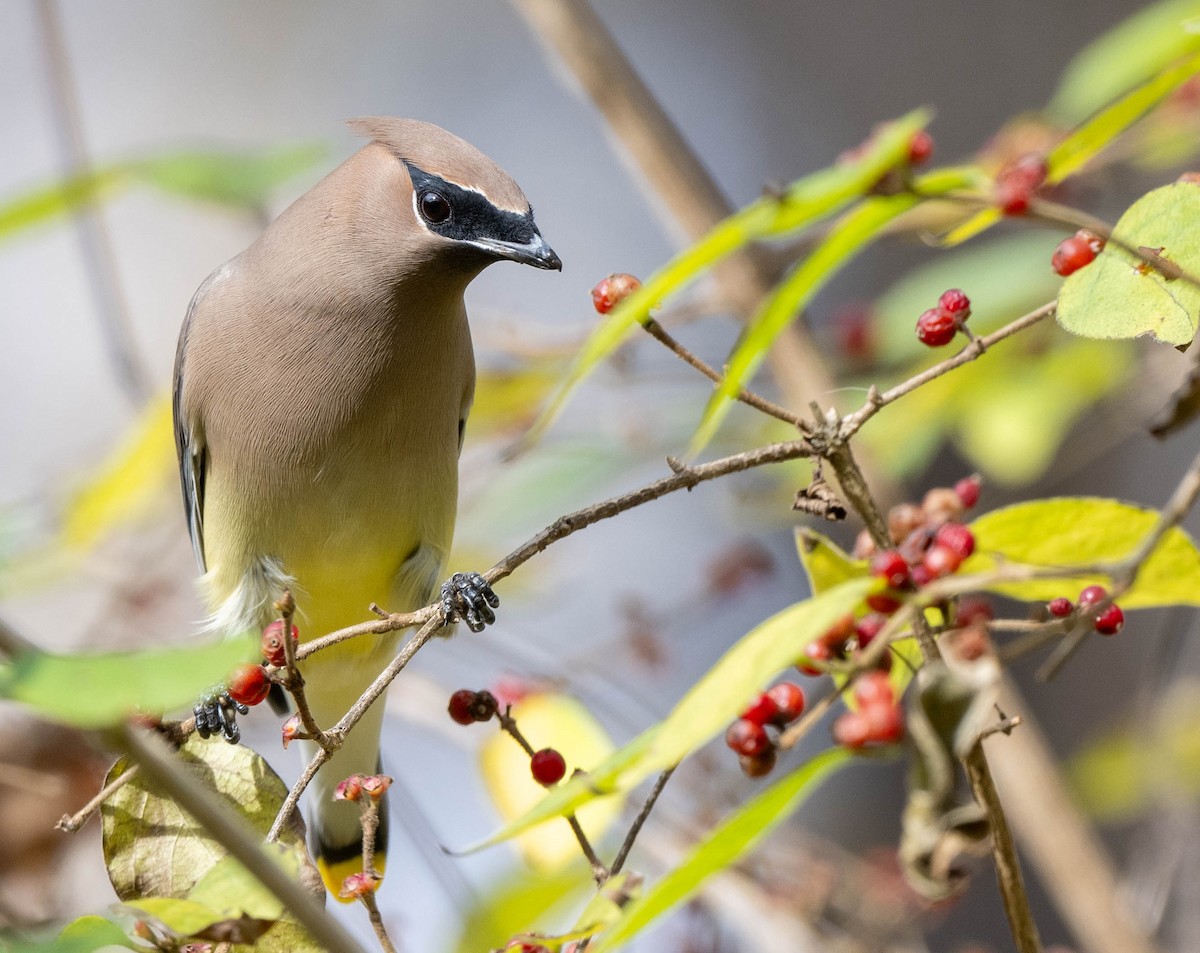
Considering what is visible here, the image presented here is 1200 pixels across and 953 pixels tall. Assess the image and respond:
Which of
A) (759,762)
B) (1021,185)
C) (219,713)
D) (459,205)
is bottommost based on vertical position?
(759,762)

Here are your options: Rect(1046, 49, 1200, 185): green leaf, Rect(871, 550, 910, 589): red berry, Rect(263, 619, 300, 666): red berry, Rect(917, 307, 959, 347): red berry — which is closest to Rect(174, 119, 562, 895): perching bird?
Rect(263, 619, 300, 666): red berry

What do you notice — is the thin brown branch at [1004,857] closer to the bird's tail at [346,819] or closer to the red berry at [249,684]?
the red berry at [249,684]

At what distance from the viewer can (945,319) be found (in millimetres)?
1863

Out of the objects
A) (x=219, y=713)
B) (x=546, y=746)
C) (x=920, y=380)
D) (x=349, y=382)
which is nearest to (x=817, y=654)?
(x=920, y=380)

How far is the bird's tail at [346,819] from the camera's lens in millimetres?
3574

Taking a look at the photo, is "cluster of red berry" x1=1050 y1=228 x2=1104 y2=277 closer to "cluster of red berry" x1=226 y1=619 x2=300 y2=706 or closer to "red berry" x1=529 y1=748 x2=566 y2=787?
"red berry" x1=529 y1=748 x2=566 y2=787

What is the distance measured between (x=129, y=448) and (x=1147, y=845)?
2.77 meters

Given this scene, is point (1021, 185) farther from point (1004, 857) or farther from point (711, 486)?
point (711, 486)

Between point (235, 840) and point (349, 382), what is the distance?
1911mm

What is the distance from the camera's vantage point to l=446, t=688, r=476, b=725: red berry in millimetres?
2094

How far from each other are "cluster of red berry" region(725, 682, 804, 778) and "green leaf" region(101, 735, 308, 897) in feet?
1.73

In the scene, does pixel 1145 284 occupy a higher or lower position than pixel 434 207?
lower

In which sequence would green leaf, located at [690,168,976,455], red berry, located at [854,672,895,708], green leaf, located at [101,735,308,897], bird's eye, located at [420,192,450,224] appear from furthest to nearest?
1. bird's eye, located at [420,192,450,224]
2. green leaf, located at [101,735,308,897]
3. red berry, located at [854,672,895,708]
4. green leaf, located at [690,168,976,455]

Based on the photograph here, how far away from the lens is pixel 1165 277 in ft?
4.96
